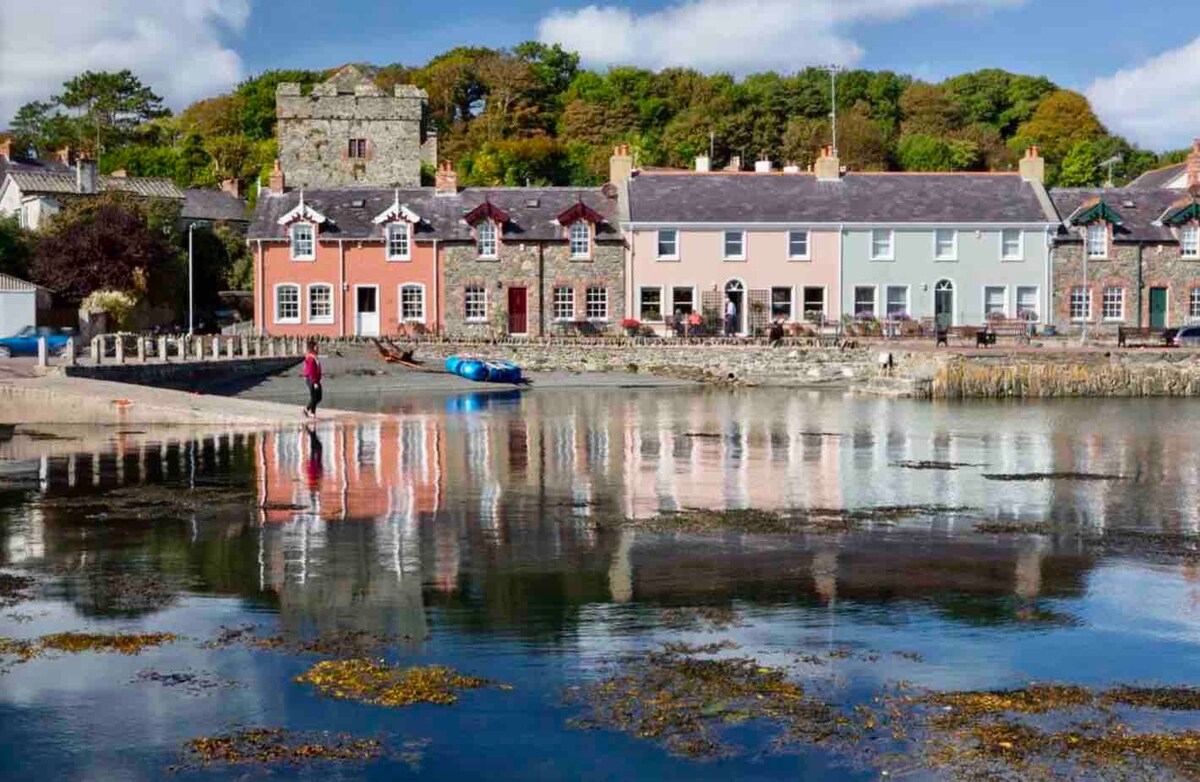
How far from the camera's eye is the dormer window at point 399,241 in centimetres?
6034

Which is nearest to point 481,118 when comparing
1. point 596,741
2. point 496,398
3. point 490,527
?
point 496,398

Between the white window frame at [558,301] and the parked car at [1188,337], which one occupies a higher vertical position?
the white window frame at [558,301]

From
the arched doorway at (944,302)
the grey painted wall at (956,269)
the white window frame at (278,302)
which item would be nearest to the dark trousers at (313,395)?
the white window frame at (278,302)

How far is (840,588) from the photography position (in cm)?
1506

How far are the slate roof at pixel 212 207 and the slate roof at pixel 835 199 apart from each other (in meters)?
32.0

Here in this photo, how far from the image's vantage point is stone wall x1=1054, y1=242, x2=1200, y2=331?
60875 millimetres

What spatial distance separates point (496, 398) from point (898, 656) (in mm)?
34318

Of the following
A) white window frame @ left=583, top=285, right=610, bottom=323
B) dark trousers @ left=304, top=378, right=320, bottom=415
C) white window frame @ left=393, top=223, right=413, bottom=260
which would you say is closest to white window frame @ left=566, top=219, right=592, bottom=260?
white window frame @ left=583, top=285, right=610, bottom=323

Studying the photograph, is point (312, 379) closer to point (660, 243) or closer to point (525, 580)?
point (525, 580)

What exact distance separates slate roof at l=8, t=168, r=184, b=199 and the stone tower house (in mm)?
7061

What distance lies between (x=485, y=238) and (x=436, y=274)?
2486mm

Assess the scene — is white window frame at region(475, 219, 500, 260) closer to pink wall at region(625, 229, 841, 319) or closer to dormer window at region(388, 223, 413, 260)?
dormer window at region(388, 223, 413, 260)

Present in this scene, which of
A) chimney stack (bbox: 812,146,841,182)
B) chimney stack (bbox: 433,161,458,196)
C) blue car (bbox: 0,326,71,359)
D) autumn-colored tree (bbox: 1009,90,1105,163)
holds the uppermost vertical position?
autumn-colored tree (bbox: 1009,90,1105,163)

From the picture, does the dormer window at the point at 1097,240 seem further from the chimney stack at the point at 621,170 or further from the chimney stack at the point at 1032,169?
the chimney stack at the point at 621,170
